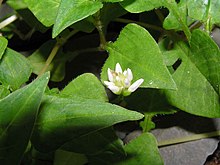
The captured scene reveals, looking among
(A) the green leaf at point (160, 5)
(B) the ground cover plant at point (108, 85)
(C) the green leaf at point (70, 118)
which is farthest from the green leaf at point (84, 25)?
(C) the green leaf at point (70, 118)

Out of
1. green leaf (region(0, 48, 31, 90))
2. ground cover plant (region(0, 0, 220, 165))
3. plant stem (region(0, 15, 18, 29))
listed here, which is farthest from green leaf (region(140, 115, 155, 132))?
plant stem (region(0, 15, 18, 29))

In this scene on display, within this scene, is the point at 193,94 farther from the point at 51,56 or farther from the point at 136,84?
the point at 51,56

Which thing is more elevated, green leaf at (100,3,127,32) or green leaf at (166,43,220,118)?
green leaf at (100,3,127,32)

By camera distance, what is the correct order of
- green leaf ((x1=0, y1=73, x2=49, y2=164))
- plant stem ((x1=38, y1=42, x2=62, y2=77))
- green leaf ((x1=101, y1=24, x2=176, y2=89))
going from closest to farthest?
green leaf ((x1=0, y1=73, x2=49, y2=164)) → green leaf ((x1=101, y1=24, x2=176, y2=89)) → plant stem ((x1=38, y1=42, x2=62, y2=77))

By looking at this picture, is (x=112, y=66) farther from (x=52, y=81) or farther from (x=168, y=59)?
(x=52, y=81)

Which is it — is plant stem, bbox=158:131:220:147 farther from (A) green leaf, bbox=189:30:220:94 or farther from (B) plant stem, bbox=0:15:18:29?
(B) plant stem, bbox=0:15:18:29

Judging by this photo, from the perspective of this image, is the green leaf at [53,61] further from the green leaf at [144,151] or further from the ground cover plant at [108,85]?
the green leaf at [144,151]
